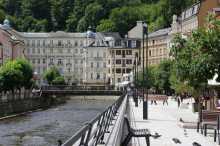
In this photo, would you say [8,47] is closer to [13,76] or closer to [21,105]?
[13,76]

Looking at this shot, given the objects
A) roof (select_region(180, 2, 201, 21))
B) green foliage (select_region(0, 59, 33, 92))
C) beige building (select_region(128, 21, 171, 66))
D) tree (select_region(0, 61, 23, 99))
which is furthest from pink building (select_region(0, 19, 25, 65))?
roof (select_region(180, 2, 201, 21))

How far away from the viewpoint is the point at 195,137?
867 inches

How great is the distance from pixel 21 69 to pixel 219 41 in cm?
7290

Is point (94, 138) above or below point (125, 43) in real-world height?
below

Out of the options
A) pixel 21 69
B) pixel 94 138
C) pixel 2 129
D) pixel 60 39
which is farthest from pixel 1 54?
pixel 94 138

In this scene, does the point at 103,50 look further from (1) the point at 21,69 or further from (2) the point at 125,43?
(1) the point at 21,69

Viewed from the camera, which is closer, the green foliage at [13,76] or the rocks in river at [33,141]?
the rocks in river at [33,141]

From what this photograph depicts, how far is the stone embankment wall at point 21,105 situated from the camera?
7050 centimetres

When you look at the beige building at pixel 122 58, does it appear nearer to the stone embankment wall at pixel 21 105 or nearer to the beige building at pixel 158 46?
the beige building at pixel 158 46

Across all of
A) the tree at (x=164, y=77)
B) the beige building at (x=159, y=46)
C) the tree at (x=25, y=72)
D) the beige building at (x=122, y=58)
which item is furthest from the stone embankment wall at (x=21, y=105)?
the beige building at (x=122, y=58)

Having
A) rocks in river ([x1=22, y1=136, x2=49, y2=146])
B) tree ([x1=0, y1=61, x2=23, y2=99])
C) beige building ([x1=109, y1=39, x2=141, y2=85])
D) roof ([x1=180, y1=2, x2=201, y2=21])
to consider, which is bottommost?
rocks in river ([x1=22, y1=136, x2=49, y2=146])

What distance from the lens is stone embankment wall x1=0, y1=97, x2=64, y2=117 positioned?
70500mm

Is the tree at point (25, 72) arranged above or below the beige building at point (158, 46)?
below

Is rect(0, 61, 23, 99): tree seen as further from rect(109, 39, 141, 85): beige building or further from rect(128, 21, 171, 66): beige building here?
rect(109, 39, 141, 85): beige building
